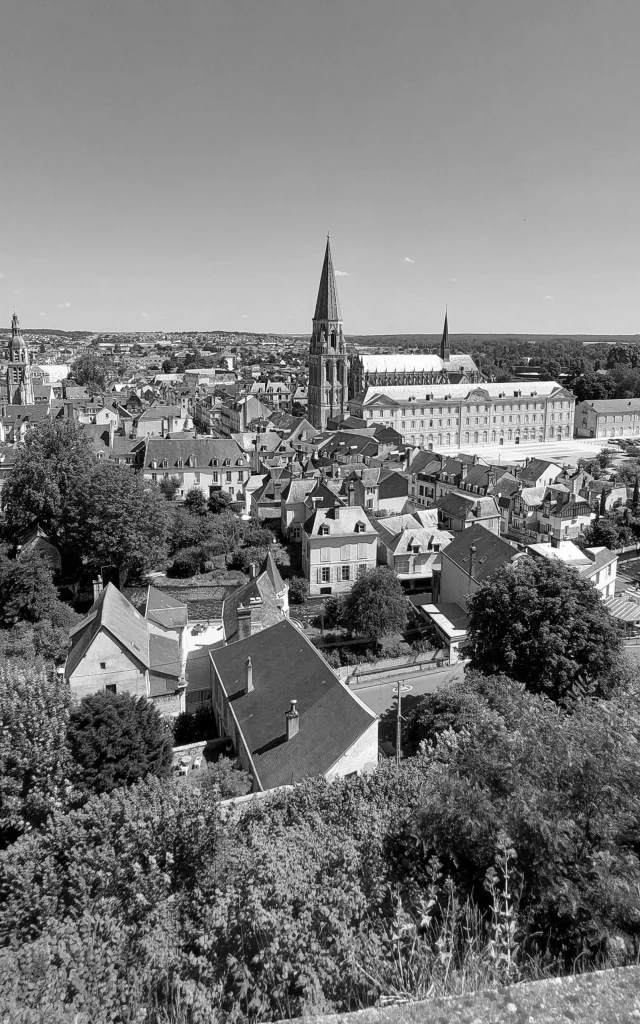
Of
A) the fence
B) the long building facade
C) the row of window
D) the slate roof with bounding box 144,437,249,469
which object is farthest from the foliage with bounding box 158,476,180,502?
the long building facade

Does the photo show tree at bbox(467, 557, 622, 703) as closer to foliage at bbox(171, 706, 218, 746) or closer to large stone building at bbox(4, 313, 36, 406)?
foliage at bbox(171, 706, 218, 746)

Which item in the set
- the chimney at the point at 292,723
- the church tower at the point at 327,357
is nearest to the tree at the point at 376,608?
the chimney at the point at 292,723

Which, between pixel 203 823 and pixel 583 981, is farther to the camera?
pixel 203 823

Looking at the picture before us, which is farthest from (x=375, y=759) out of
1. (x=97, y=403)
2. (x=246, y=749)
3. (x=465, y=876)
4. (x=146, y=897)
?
(x=97, y=403)

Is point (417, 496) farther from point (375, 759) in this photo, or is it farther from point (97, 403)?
point (97, 403)

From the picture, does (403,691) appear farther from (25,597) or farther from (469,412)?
(469,412)

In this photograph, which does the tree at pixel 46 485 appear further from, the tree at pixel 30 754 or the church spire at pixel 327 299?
the church spire at pixel 327 299
